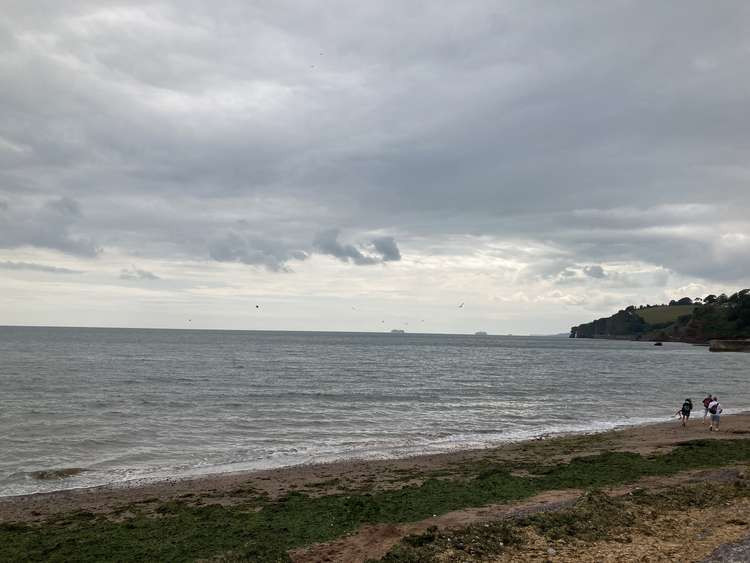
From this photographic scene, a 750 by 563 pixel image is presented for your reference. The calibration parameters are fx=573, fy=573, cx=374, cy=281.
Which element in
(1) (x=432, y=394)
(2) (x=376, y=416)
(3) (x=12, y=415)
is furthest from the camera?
(1) (x=432, y=394)

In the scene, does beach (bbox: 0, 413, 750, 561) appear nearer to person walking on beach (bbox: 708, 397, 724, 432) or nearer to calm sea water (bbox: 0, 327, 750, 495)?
calm sea water (bbox: 0, 327, 750, 495)

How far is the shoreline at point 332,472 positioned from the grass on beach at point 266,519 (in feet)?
4.79

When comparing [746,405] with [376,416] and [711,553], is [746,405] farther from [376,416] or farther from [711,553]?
[711,553]

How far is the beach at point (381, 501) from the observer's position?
11211 millimetres

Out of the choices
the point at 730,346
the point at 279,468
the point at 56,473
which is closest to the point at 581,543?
the point at 279,468

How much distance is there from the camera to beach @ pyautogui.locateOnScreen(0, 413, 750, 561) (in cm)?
1121

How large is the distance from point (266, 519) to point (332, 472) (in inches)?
266

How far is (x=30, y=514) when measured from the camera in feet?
50.6

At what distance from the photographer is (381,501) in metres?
14.8

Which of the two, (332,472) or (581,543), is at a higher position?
(581,543)

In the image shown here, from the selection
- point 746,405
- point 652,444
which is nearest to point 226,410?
point 652,444

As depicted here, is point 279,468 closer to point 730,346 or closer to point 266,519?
point 266,519

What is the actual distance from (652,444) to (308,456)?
14378 mm

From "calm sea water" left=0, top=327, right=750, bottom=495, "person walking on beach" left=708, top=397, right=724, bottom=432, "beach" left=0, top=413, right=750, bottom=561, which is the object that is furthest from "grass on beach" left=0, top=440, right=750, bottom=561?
"person walking on beach" left=708, top=397, right=724, bottom=432
